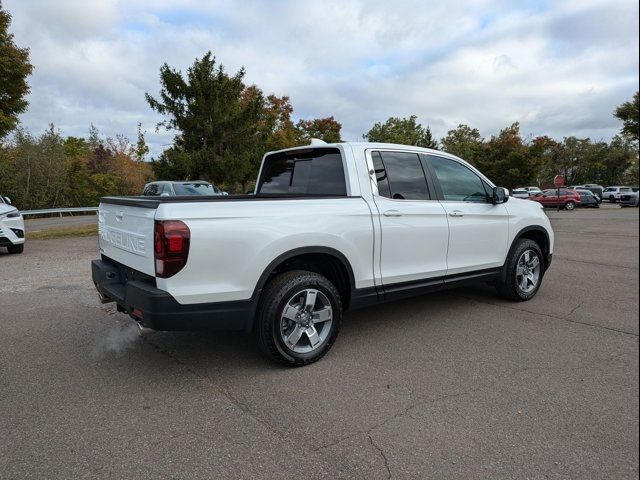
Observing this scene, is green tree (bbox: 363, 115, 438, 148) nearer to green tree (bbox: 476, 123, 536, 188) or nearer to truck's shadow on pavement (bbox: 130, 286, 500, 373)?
green tree (bbox: 476, 123, 536, 188)

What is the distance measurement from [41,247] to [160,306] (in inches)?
429

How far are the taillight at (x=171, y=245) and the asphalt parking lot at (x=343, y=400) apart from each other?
98 cm

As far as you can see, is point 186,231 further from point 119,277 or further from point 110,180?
point 110,180

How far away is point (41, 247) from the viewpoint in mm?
12086

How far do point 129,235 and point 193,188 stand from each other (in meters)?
11.9

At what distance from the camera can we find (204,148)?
21109mm

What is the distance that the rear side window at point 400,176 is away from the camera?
14.4 feet

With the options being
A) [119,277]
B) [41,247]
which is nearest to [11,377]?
[119,277]

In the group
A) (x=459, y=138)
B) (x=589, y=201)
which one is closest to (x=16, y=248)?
(x=589, y=201)

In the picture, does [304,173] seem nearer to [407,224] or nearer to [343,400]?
[407,224]

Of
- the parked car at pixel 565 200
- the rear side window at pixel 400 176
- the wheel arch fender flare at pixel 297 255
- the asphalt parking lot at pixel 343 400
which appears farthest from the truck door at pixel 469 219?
the parked car at pixel 565 200

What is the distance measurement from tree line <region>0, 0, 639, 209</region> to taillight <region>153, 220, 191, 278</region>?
2576mm

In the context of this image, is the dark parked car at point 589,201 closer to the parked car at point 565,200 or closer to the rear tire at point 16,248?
the parked car at point 565,200

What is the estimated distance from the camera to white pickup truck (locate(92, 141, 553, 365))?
3.26 metres
